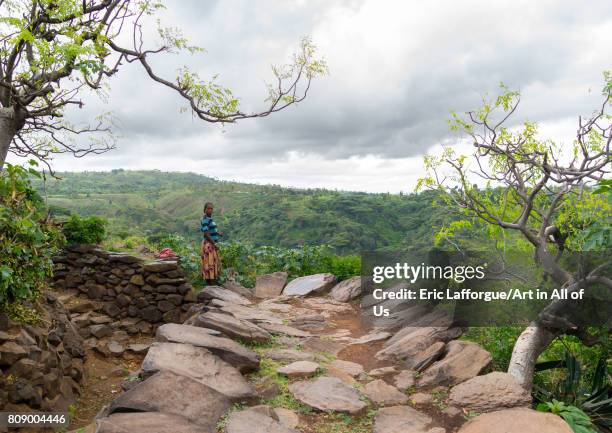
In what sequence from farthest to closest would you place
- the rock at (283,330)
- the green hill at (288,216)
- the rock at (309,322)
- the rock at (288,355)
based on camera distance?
the green hill at (288,216), the rock at (309,322), the rock at (283,330), the rock at (288,355)

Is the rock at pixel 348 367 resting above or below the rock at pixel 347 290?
below

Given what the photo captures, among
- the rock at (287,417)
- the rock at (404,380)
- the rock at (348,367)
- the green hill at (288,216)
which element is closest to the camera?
the rock at (287,417)

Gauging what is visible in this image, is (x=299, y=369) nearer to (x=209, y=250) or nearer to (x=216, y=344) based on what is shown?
(x=216, y=344)

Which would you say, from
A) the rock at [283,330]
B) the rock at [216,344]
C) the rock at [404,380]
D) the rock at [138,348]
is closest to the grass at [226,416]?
the rock at [216,344]

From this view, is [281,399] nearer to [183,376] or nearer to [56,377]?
[183,376]

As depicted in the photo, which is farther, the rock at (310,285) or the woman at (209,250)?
the rock at (310,285)

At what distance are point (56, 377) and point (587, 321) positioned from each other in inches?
241

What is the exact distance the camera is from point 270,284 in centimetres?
925

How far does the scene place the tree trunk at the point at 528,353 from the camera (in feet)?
16.1

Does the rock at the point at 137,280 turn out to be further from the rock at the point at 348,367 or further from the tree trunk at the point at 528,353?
the tree trunk at the point at 528,353

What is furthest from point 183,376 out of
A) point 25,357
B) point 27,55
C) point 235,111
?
point 27,55

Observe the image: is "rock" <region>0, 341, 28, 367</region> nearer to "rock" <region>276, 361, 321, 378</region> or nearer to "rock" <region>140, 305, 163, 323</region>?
"rock" <region>276, 361, 321, 378</region>

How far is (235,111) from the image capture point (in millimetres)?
→ 8953

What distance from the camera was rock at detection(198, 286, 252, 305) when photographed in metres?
7.93
